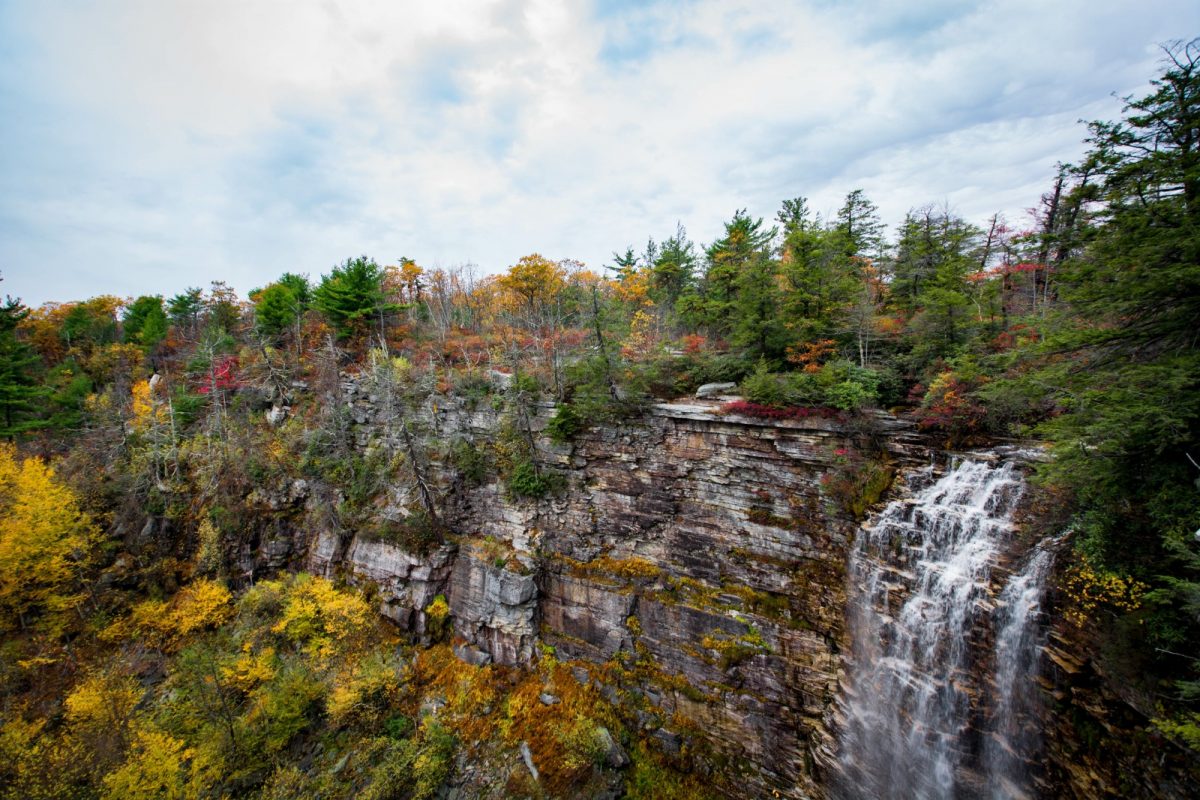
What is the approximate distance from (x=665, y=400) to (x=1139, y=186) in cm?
1228

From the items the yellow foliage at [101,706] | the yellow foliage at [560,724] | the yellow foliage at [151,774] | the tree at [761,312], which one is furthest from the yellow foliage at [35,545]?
Result: the tree at [761,312]

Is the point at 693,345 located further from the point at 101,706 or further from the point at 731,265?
the point at 101,706

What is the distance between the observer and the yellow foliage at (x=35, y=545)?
597 inches

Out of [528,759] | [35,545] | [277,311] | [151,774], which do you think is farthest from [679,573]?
[277,311]

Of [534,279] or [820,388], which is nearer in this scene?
[820,388]

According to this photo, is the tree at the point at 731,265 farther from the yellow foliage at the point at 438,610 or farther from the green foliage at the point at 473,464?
the yellow foliage at the point at 438,610

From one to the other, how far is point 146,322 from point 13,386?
14.0m

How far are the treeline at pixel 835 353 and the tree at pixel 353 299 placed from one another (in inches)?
5.9

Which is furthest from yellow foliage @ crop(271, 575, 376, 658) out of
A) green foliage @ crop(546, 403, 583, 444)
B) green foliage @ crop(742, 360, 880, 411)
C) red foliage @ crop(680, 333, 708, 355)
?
green foliage @ crop(742, 360, 880, 411)

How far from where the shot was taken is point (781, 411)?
41.7ft

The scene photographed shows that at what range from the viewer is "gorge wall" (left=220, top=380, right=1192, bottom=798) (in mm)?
11347

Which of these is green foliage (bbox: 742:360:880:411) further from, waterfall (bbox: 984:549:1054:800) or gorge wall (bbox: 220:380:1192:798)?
waterfall (bbox: 984:549:1054:800)

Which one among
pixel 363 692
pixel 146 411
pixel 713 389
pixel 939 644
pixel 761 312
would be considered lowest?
pixel 363 692

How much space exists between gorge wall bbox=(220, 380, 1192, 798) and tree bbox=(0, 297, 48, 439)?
15446mm
